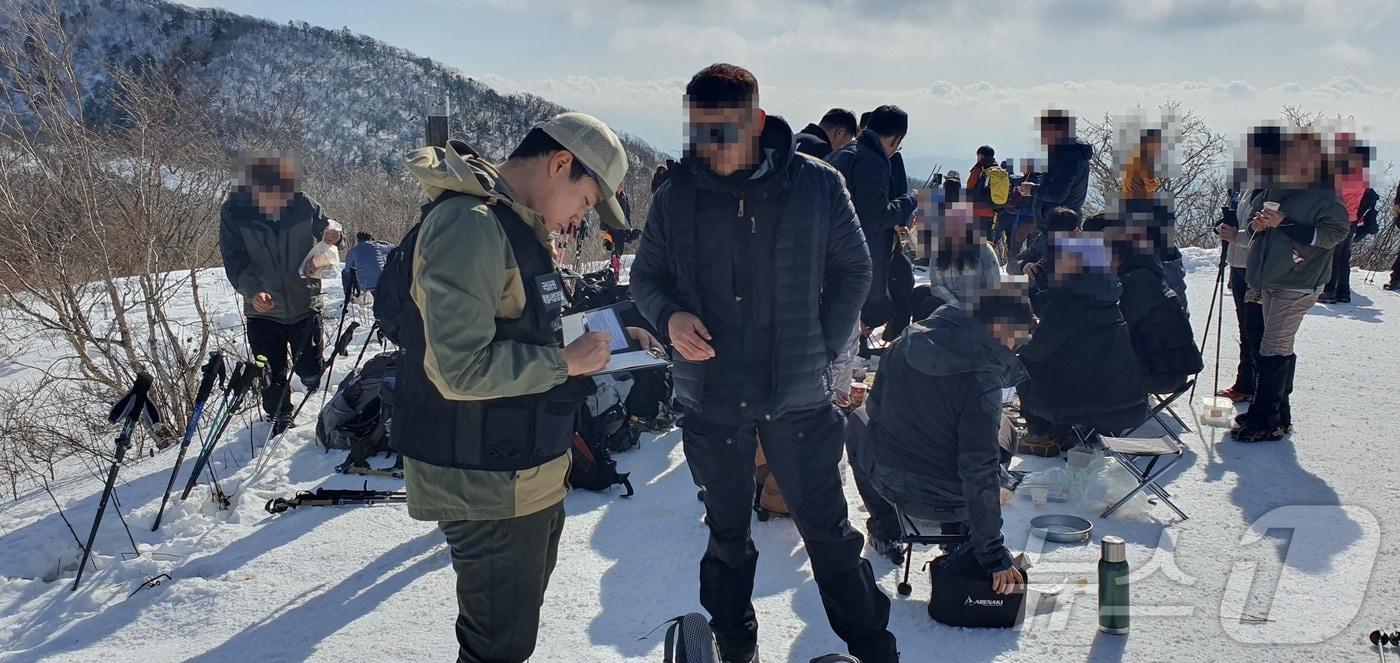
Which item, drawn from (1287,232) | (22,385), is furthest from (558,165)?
(22,385)

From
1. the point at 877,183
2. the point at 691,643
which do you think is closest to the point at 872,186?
the point at 877,183

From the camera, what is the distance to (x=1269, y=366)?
5.40 m

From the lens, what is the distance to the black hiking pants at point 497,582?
2.14m

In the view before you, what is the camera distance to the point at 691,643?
2213 millimetres

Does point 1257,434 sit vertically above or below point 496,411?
below

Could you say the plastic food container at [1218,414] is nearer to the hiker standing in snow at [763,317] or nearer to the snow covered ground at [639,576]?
the snow covered ground at [639,576]

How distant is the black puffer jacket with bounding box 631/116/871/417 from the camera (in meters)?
2.65

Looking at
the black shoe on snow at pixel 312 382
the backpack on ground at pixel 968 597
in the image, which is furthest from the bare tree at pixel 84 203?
the backpack on ground at pixel 968 597

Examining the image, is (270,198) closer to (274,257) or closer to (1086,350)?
(274,257)

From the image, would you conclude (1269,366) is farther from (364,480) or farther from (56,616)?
(56,616)

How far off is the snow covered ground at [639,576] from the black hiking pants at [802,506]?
0.51 metres

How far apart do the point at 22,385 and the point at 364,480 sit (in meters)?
8.38

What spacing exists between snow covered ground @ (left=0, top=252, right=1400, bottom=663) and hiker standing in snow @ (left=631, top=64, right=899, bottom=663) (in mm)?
729

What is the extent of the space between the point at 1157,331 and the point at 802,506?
343 centimetres
